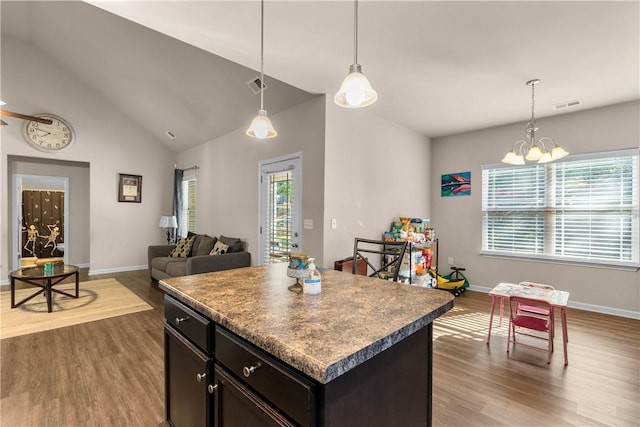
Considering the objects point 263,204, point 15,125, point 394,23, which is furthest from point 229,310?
point 15,125

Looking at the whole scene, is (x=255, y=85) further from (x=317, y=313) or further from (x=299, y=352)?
(x=299, y=352)

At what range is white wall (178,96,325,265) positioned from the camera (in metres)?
3.67

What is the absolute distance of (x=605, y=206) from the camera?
12.7ft

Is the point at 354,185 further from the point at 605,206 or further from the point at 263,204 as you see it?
the point at 605,206

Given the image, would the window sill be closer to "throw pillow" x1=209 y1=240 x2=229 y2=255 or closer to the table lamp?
"throw pillow" x1=209 y1=240 x2=229 y2=255

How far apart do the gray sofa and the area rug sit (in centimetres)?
56

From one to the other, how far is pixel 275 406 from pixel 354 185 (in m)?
3.24

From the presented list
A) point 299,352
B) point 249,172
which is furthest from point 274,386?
point 249,172

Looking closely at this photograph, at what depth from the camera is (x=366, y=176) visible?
416cm

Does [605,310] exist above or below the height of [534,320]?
below

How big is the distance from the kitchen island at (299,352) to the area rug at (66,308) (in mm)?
2796

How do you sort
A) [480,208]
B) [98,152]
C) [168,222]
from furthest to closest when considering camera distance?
[168,222]
[98,152]
[480,208]

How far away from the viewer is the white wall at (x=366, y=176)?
366 centimetres

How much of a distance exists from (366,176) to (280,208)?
1335mm
